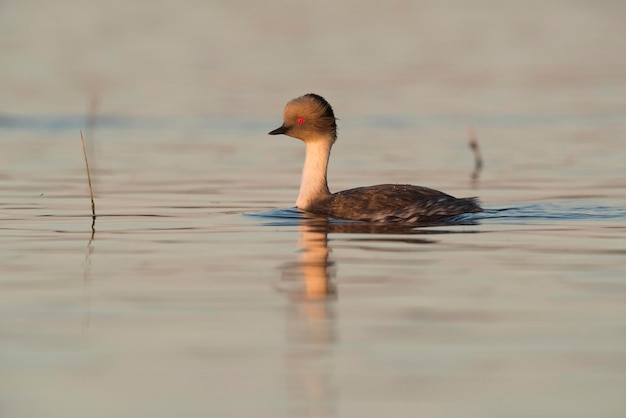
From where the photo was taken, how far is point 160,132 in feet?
89.5

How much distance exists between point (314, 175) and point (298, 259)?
15.1ft

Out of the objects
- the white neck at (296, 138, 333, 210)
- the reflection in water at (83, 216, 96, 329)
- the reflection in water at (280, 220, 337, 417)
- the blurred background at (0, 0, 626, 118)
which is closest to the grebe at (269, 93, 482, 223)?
the white neck at (296, 138, 333, 210)

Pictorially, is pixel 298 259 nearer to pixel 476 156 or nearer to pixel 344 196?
pixel 344 196

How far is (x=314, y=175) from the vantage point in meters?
16.7

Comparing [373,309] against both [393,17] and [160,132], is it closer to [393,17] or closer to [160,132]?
[160,132]

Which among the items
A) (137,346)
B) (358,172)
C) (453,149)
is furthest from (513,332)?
(453,149)

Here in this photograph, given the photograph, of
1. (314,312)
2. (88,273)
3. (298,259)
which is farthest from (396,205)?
(314,312)

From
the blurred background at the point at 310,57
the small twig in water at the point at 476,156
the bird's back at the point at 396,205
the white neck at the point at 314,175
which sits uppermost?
the blurred background at the point at 310,57

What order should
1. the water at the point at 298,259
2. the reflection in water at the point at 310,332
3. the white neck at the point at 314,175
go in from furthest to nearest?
the white neck at the point at 314,175
the water at the point at 298,259
the reflection in water at the point at 310,332

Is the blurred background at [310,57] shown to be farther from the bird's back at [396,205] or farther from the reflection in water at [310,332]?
the reflection in water at [310,332]

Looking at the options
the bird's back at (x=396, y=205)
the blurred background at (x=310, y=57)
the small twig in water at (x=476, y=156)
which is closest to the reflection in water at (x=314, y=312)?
the bird's back at (x=396, y=205)

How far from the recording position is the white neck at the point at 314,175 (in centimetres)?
1644

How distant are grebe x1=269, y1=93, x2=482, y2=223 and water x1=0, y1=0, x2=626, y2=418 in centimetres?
38

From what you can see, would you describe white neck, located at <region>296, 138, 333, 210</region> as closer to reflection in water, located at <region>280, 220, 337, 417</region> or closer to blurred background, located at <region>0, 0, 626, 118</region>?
reflection in water, located at <region>280, 220, 337, 417</region>
